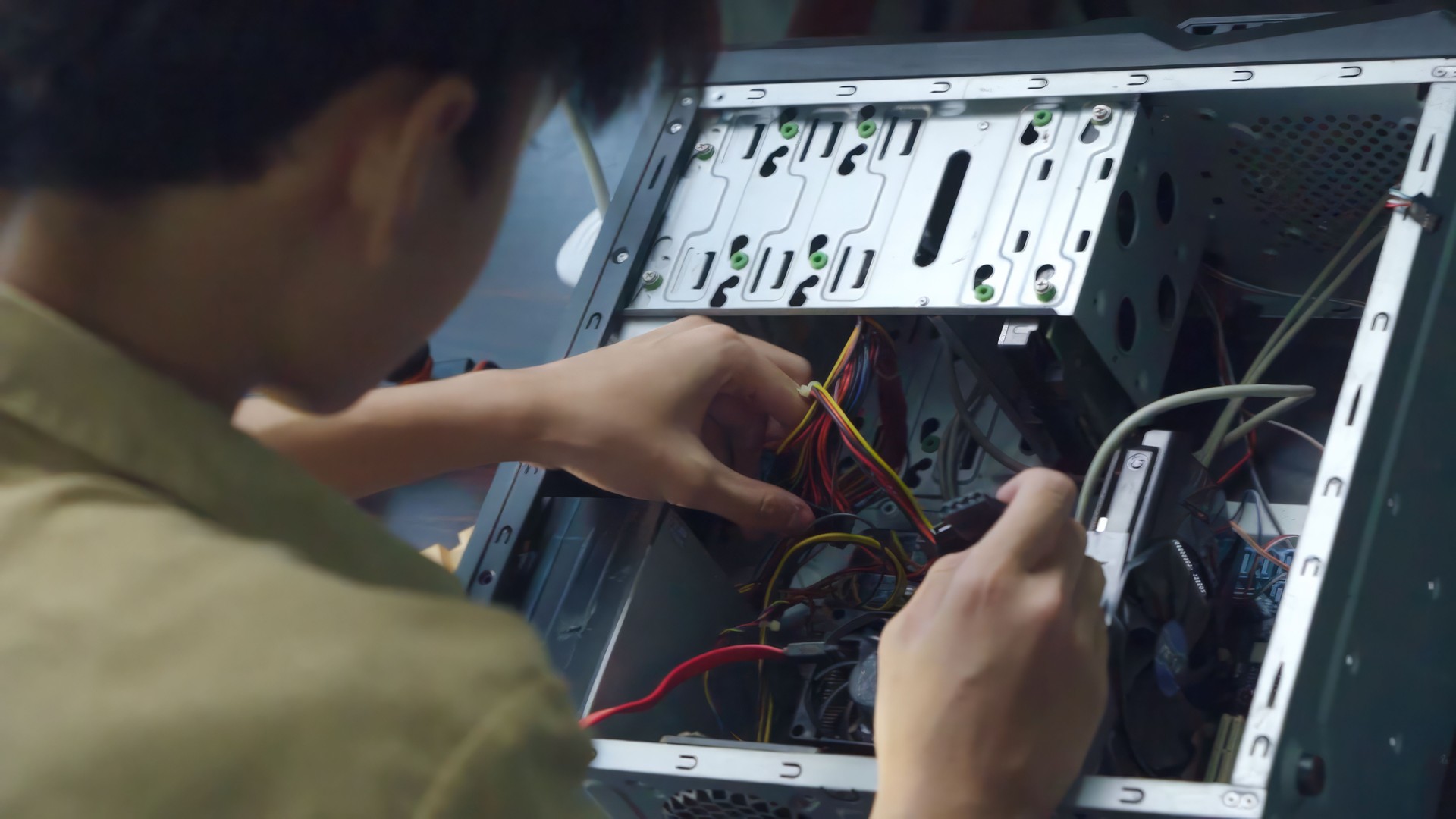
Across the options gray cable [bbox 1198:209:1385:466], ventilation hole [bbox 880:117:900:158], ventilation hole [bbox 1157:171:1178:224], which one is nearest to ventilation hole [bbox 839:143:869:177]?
ventilation hole [bbox 880:117:900:158]

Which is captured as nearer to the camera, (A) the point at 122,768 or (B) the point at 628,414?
(A) the point at 122,768

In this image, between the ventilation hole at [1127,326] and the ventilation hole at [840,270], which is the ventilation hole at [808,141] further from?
the ventilation hole at [1127,326]

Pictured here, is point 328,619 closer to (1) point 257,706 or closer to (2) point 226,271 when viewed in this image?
(1) point 257,706

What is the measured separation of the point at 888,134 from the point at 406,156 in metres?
0.66

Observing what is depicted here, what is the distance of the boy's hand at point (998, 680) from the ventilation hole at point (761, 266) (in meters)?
0.40

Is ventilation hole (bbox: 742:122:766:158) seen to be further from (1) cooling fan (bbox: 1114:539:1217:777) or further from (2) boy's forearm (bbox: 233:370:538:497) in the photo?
(1) cooling fan (bbox: 1114:539:1217:777)

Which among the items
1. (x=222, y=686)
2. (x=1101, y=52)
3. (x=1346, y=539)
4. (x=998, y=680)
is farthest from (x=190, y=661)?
(x=1101, y=52)

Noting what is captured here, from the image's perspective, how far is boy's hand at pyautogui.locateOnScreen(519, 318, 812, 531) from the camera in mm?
971

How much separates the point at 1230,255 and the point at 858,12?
0.44 meters

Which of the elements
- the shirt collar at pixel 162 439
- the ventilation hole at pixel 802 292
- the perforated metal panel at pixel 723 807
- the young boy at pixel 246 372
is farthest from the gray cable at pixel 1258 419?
the shirt collar at pixel 162 439

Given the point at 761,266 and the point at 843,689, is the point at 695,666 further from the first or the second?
the point at 761,266

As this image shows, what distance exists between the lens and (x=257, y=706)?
374mm

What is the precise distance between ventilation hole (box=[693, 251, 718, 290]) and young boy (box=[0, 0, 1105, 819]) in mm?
517

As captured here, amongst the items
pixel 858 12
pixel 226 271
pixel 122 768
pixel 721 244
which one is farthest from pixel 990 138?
pixel 122 768
